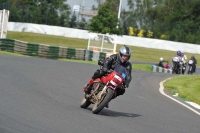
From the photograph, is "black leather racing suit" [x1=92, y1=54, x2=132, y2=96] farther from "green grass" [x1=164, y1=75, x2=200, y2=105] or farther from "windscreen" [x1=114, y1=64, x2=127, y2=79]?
"green grass" [x1=164, y1=75, x2=200, y2=105]

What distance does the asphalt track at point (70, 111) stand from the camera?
8141 mm

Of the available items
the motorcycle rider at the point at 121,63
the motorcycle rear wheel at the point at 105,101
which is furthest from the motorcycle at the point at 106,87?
the motorcycle rider at the point at 121,63

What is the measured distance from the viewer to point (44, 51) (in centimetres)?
3369

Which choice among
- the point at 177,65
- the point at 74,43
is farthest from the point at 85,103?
the point at 74,43

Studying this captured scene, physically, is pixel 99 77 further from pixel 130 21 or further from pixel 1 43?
pixel 130 21

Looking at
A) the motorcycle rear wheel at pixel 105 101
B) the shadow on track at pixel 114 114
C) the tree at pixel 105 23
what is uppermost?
the tree at pixel 105 23

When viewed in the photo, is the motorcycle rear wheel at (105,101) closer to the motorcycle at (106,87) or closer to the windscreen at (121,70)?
the motorcycle at (106,87)

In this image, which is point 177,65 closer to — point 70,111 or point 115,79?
point 115,79

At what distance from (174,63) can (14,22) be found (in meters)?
27.7

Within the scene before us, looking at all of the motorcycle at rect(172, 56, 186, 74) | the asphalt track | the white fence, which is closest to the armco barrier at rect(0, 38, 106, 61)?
the motorcycle at rect(172, 56, 186, 74)

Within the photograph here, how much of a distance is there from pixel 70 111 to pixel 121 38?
48.4m

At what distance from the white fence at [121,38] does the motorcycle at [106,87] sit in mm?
47065

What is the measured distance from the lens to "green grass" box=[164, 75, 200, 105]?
54.2ft

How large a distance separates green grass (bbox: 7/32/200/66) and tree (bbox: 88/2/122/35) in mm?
8186
